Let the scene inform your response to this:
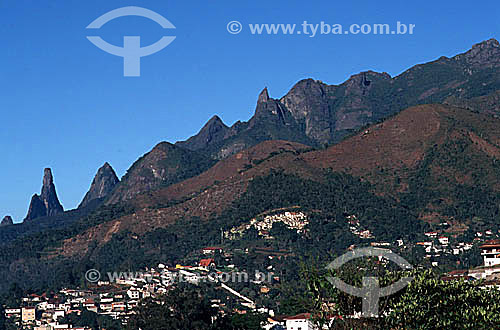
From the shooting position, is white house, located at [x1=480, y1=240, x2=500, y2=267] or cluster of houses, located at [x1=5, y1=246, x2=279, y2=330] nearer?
white house, located at [x1=480, y1=240, x2=500, y2=267]

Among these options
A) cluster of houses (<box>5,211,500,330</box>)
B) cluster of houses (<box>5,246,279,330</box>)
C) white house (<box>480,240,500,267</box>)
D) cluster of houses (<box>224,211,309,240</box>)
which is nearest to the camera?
white house (<box>480,240,500,267</box>)

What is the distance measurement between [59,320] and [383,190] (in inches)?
3620

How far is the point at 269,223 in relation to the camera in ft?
608

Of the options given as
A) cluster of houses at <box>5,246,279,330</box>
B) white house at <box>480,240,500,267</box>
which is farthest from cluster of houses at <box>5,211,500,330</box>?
white house at <box>480,240,500,267</box>

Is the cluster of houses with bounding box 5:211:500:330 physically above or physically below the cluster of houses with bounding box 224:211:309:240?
below

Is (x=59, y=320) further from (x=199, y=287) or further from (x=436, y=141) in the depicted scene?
(x=436, y=141)

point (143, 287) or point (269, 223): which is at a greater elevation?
point (269, 223)

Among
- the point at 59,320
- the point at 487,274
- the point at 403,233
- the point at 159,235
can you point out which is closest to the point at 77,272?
the point at 159,235

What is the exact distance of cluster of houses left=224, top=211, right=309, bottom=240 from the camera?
594 ft

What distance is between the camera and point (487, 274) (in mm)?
80188

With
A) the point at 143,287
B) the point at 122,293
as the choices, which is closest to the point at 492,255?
the point at 143,287

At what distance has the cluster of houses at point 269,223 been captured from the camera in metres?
181

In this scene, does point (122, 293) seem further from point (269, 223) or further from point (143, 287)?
point (269, 223)

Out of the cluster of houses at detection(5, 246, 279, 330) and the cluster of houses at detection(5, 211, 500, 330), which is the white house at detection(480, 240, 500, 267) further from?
the cluster of houses at detection(5, 246, 279, 330)
